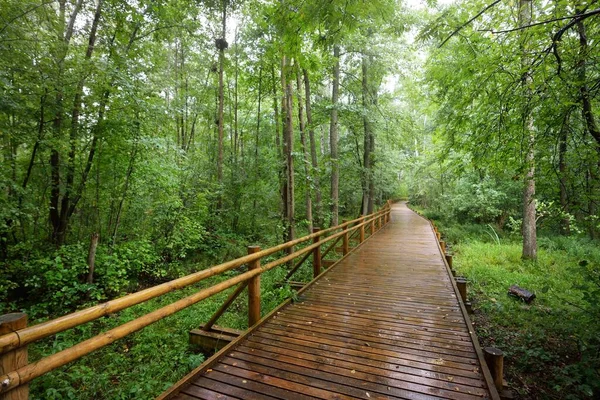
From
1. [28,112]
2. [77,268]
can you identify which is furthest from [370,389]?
[28,112]

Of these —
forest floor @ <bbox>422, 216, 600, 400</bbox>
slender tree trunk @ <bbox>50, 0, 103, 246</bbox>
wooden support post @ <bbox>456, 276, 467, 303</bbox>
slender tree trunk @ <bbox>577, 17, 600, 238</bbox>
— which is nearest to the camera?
slender tree trunk @ <bbox>577, 17, 600, 238</bbox>

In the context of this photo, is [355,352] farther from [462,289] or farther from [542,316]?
[542,316]

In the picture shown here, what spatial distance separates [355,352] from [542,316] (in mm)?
5094

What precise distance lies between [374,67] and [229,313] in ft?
41.2

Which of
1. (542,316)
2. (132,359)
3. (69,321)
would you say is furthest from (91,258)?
(542,316)

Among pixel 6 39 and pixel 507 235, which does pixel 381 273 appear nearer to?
pixel 6 39

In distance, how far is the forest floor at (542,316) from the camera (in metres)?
3.54

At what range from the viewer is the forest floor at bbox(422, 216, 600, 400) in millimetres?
3537

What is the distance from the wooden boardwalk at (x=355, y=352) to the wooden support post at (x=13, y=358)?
1.18 meters

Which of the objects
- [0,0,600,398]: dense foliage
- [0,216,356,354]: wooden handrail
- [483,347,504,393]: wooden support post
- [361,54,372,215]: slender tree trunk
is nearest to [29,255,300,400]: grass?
[0,0,600,398]: dense foliage

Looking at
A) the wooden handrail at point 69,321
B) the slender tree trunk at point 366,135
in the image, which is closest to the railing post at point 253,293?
the wooden handrail at point 69,321

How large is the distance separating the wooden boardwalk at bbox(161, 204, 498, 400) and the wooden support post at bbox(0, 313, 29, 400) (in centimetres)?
118

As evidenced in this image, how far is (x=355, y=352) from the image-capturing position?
3.03 metres

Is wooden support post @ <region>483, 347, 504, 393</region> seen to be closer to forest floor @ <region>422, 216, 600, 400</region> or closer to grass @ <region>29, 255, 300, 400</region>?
forest floor @ <region>422, 216, 600, 400</region>
